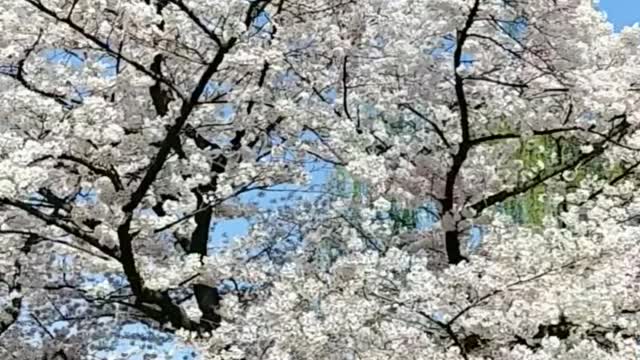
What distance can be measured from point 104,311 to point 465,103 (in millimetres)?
2467

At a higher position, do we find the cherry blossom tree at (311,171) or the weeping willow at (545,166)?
the weeping willow at (545,166)

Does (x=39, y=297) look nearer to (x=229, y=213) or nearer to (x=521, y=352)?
(x=229, y=213)

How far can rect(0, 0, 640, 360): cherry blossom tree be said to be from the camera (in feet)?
14.9

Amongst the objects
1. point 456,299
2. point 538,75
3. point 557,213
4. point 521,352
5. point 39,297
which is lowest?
point 521,352

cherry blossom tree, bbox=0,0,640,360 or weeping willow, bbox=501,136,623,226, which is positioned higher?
weeping willow, bbox=501,136,623,226

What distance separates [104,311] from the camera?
20.4 ft

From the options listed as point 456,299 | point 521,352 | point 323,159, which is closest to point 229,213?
point 323,159

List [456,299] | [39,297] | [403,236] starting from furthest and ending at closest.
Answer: [403,236] → [39,297] → [456,299]

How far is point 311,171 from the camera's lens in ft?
18.5

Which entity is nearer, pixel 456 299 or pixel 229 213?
pixel 456 299

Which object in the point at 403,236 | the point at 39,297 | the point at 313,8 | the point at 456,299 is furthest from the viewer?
the point at 403,236

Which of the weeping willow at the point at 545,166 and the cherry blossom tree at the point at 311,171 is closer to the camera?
the cherry blossom tree at the point at 311,171

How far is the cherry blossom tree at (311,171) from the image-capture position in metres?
4.55

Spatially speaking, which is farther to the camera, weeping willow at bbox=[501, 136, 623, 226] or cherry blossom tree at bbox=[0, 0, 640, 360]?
weeping willow at bbox=[501, 136, 623, 226]
